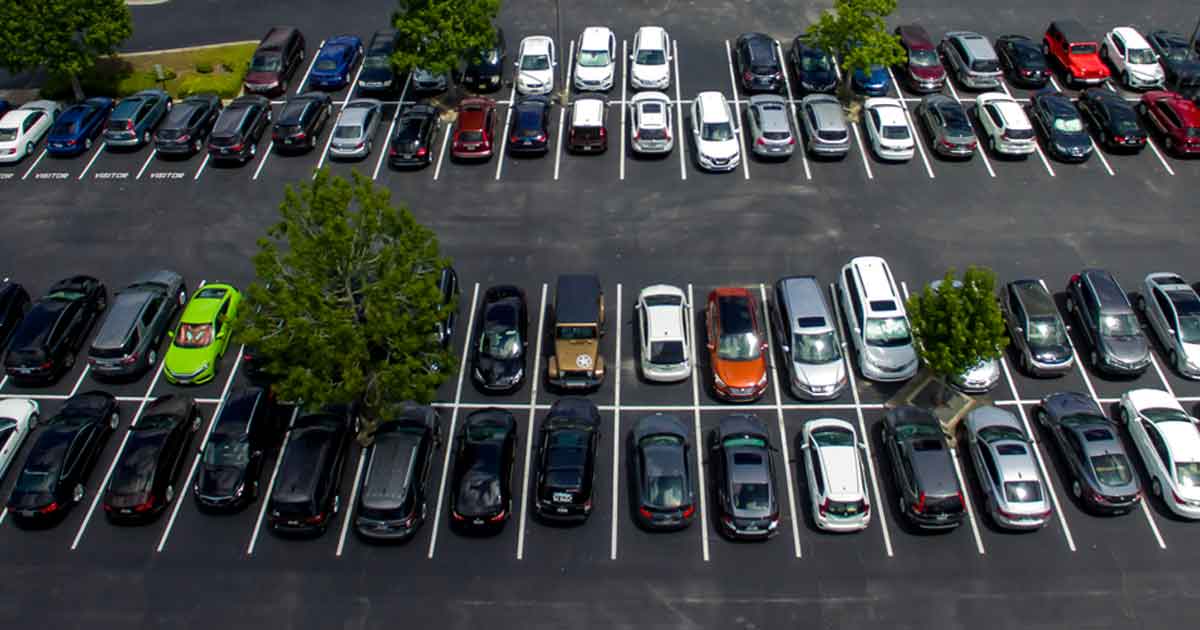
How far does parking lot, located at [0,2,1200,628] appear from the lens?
78.9 feet

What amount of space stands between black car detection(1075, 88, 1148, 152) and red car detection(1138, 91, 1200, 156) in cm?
63

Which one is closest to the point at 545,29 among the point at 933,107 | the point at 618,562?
the point at 933,107

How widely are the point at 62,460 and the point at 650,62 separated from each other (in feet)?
86.8

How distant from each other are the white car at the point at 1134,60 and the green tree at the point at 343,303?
30.9m

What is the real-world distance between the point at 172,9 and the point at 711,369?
34403mm

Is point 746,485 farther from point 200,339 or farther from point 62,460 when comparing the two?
point 62,460

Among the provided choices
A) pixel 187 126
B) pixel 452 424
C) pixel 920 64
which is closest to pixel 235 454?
pixel 452 424

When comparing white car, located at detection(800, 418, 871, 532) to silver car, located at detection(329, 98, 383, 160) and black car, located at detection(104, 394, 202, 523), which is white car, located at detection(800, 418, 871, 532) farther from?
silver car, located at detection(329, 98, 383, 160)

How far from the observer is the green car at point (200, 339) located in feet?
96.2

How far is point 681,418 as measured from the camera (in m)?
28.2

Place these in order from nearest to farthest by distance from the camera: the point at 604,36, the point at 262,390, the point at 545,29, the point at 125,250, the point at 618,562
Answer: the point at 618,562, the point at 262,390, the point at 125,250, the point at 604,36, the point at 545,29

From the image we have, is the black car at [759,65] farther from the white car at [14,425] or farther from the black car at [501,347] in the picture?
the white car at [14,425]

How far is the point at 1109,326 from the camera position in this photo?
2925cm

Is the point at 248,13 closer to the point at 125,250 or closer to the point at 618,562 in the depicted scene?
the point at 125,250
